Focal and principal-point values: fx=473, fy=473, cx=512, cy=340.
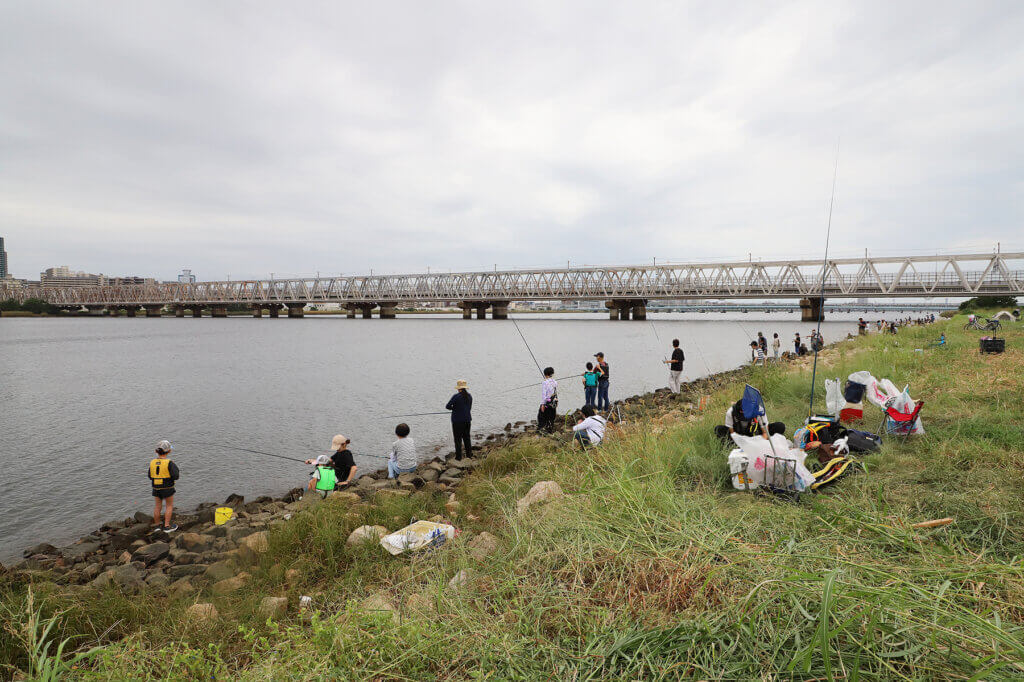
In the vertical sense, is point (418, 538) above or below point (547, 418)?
above

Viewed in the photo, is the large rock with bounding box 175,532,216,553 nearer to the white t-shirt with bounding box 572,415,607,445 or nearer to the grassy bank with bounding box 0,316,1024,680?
the grassy bank with bounding box 0,316,1024,680

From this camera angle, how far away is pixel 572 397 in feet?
76.2

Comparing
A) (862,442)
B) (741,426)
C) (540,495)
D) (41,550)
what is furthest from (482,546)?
(41,550)

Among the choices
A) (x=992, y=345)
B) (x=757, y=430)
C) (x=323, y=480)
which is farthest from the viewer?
(x=992, y=345)

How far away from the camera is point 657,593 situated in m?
3.05

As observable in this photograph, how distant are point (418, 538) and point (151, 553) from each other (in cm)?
586

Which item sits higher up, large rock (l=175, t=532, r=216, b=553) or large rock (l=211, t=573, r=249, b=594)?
large rock (l=211, t=573, r=249, b=594)

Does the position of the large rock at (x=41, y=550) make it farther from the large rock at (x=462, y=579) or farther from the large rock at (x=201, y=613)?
the large rock at (x=462, y=579)

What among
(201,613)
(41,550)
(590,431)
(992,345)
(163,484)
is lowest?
(41,550)

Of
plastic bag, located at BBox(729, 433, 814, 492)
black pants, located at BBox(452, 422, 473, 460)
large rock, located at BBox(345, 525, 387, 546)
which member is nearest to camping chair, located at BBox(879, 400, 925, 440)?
plastic bag, located at BBox(729, 433, 814, 492)

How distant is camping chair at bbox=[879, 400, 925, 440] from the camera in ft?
21.8

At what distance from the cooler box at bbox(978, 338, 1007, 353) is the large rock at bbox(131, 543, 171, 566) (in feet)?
71.4

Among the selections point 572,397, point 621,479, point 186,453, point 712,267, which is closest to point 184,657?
point 621,479

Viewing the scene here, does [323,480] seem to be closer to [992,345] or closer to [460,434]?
[460,434]
